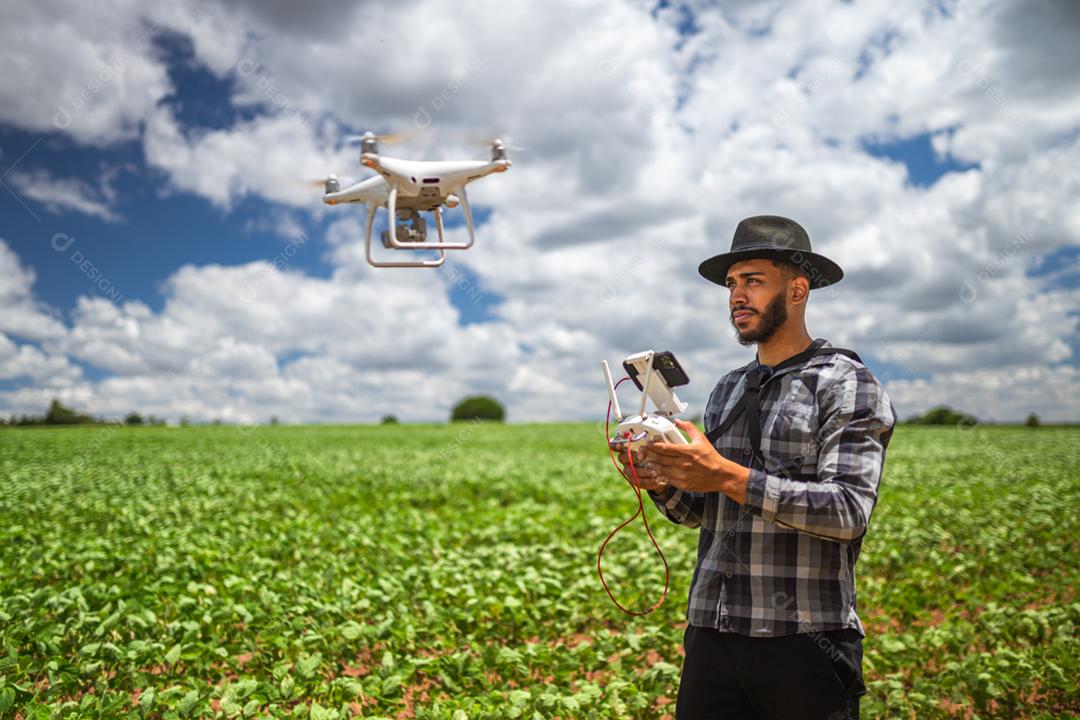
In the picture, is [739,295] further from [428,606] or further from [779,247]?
[428,606]

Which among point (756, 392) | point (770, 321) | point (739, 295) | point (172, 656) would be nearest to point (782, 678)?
point (756, 392)

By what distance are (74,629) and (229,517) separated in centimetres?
587

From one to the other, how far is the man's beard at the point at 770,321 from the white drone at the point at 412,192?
47.3 inches

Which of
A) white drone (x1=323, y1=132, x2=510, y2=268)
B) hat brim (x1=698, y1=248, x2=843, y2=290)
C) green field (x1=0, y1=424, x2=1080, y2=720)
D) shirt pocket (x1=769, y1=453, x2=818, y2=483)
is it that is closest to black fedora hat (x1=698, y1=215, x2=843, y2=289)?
hat brim (x1=698, y1=248, x2=843, y2=290)

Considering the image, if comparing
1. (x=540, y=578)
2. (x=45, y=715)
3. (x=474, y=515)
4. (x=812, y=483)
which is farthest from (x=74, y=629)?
(x=474, y=515)

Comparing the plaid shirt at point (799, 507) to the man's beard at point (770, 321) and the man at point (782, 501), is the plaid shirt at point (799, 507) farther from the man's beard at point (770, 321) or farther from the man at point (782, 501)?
the man's beard at point (770, 321)

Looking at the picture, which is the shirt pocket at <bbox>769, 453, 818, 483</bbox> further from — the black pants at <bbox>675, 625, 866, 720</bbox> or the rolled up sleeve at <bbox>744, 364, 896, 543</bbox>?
the black pants at <bbox>675, 625, 866, 720</bbox>

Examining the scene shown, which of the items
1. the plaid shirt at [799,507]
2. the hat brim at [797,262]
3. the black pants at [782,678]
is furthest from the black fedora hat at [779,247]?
the black pants at [782,678]

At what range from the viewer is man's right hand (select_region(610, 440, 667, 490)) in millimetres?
2582

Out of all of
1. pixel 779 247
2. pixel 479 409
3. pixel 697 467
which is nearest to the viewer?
pixel 697 467

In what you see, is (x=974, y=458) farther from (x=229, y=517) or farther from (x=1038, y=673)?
(x=229, y=517)

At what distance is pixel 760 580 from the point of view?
271cm

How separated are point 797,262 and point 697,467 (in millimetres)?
968

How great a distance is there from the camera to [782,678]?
2613 millimetres
